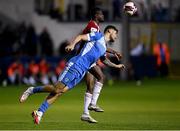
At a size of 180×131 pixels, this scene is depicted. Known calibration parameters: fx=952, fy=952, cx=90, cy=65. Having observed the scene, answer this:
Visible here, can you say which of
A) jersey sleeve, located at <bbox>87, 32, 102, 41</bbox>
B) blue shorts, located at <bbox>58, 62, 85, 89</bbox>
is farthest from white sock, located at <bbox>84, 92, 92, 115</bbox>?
jersey sleeve, located at <bbox>87, 32, 102, 41</bbox>

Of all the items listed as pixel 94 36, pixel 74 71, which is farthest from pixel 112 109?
pixel 74 71

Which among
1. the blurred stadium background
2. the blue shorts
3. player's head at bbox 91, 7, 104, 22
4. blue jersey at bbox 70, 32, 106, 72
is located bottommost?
the blurred stadium background

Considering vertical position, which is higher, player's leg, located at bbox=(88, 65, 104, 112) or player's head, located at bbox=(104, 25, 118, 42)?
player's head, located at bbox=(104, 25, 118, 42)

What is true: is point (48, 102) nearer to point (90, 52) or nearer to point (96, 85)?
point (90, 52)

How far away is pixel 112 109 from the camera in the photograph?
85.3 ft

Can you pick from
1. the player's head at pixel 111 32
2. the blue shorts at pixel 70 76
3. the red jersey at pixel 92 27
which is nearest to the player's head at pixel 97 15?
the red jersey at pixel 92 27

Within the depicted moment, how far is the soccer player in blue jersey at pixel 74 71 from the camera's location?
19031 millimetres

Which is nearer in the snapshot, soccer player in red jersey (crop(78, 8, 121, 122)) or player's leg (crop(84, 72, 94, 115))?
soccer player in red jersey (crop(78, 8, 121, 122))

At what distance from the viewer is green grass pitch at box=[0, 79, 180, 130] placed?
66.0ft

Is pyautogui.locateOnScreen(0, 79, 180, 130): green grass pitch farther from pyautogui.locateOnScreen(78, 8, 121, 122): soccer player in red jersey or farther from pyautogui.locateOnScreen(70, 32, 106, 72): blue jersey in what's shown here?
pyautogui.locateOnScreen(70, 32, 106, 72): blue jersey

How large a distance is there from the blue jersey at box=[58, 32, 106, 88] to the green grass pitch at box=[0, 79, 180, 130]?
102cm

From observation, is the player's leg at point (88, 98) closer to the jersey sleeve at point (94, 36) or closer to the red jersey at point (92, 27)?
the red jersey at point (92, 27)

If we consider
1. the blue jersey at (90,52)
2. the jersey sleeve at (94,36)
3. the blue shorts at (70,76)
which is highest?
the jersey sleeve at (94,36)

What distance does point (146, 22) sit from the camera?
47000 mm
